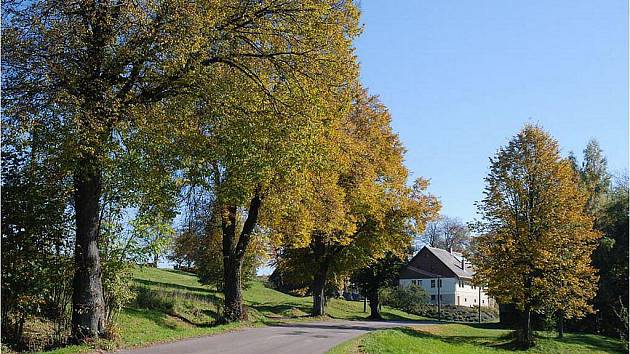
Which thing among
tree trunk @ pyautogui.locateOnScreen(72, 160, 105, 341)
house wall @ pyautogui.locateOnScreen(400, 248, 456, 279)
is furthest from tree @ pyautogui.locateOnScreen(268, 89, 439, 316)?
house wall @ pyautogui.locateOnScreen(400, 248, 456, 279)

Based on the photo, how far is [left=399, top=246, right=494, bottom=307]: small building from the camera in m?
82.2

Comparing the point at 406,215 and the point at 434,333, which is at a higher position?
the point at 406,215

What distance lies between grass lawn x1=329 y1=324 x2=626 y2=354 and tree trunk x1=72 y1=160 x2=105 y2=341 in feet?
21.4

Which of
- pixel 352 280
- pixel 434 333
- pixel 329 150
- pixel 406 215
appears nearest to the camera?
pixel 329 150

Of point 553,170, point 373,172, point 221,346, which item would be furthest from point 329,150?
point 553,170

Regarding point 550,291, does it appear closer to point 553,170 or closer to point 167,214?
point 553,170

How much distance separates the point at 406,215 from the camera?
126ft

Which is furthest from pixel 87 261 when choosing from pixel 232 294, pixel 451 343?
pixel 451 343

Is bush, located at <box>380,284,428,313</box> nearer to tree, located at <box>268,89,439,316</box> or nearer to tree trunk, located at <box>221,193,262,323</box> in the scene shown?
tree, located at <box>268,89,439,316</box>

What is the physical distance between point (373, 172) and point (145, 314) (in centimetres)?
1463

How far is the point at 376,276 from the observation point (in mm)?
48031

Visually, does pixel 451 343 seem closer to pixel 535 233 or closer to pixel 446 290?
pixel 535 233

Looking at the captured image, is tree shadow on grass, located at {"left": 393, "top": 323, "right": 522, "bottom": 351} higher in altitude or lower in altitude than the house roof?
lower

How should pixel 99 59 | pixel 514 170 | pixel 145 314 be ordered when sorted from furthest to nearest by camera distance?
pixel 514 170
pixel 145 314
pixel 99 59
